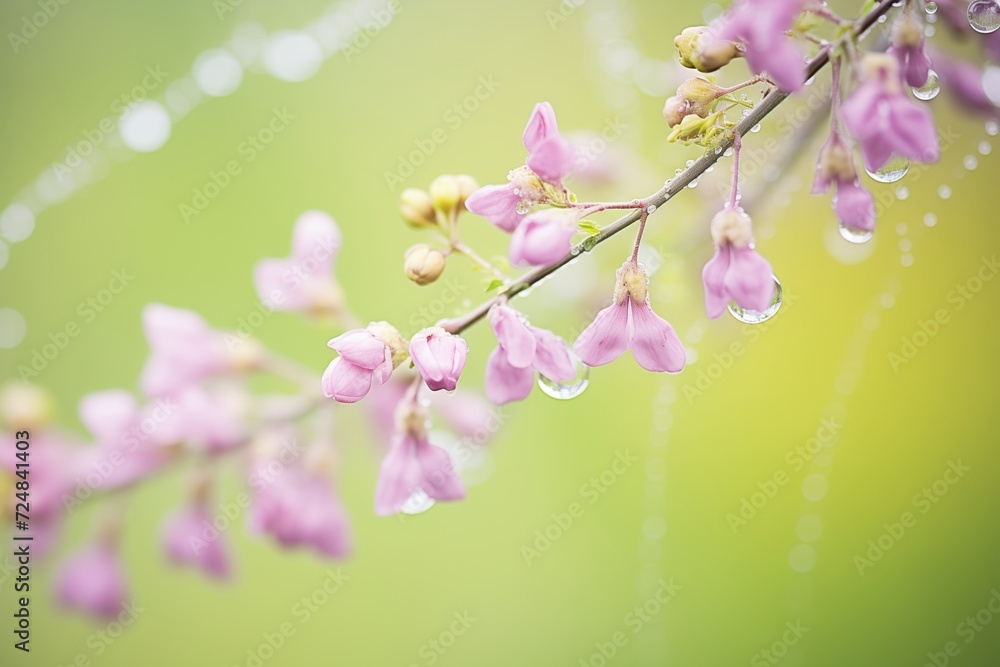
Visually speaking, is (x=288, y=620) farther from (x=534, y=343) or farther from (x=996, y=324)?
(x=996, y=324)

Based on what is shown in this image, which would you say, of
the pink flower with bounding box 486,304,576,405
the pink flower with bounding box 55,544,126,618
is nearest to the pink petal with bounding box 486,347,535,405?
the pink flower with bounding box 486,304,576,405

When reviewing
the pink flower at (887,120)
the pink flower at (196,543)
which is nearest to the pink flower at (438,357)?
the pink flower at (887,120)

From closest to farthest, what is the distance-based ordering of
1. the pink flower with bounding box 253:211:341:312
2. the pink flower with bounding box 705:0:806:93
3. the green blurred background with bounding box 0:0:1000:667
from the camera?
the pink flower with bounding box 705:0:806:93 < the pink flower with bounding box 253:211:341:312 < the green blurred background with bounding box 0:0:1000:667

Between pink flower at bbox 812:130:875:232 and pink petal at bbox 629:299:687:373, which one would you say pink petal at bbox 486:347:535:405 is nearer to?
pink petal at bbox 629:299:687:373

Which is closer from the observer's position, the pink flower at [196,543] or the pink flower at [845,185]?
the pink flower at [845,185]

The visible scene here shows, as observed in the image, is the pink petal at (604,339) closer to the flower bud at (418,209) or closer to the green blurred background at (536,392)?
the flower bud at (418,209)

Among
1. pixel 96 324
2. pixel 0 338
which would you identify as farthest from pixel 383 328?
pixel 96 324

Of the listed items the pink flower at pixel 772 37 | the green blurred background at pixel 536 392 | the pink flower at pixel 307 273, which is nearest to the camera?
the pink flower at pixel 772 37
